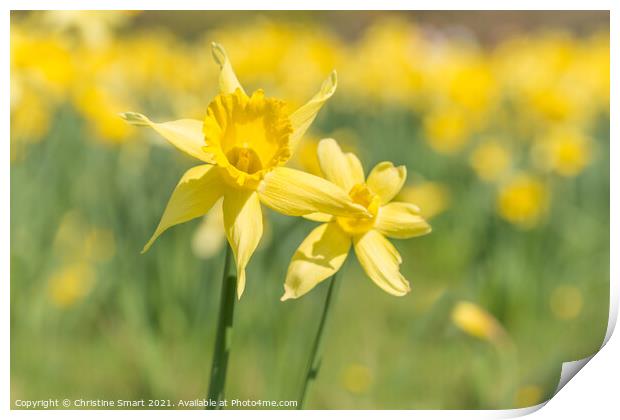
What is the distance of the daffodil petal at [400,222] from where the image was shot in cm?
79

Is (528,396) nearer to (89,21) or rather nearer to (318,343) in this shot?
(318,343)

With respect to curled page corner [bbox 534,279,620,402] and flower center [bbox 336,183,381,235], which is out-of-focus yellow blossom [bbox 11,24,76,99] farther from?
curled page corner [bbox 534,279,620,402]

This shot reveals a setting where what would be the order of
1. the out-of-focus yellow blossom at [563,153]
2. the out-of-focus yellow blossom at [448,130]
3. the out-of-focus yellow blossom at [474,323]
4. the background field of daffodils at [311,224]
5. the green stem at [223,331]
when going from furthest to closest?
the out-of-focus yellow blossom at [448,130] < the out-of-focus yellow blossom at [563,153] < the background field of daffodils at [311,224] < the out-of-focus yellow blossom at [474,323] < the green stem at [223,331]

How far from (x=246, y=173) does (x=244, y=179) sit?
2 cm

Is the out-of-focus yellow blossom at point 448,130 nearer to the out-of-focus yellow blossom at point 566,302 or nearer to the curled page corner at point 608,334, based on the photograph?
the out-of-focus yellow blossom at point 566,302

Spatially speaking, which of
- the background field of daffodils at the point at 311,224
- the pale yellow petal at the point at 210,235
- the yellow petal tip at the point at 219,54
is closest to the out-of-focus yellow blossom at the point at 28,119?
the background field of daffodils at the point at 311,224

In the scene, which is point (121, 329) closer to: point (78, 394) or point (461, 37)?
point (78, 394)

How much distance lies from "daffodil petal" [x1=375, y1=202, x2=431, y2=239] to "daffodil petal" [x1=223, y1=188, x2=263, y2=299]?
0.48ft

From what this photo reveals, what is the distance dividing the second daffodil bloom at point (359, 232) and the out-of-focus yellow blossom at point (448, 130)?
1.18 meters

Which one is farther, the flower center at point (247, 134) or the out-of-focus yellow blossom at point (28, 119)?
the out-of-focus yellow blossom at point (28, 119)

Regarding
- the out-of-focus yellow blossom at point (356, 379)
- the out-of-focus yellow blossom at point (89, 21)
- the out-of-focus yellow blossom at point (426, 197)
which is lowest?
the out-of-focus yellow blossom at point (356, 379)

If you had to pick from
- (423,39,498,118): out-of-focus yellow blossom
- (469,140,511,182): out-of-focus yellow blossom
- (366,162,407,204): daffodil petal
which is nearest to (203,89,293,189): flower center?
(366,162,407,204): daffodil petal

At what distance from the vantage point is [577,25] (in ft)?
4.88

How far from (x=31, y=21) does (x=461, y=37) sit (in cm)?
115
